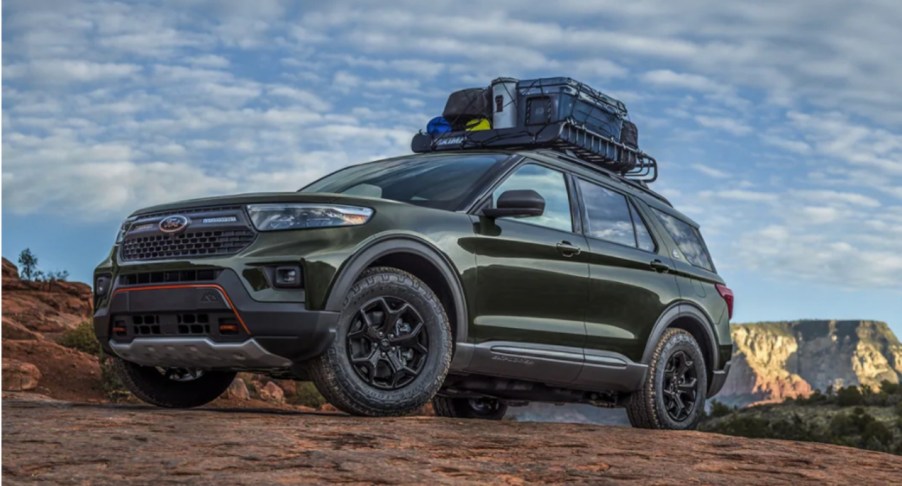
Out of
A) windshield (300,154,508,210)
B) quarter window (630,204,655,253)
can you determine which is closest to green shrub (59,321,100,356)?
windshield (300,154,508,210)

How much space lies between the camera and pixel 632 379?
7777 mm

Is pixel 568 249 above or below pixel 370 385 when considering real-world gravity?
above

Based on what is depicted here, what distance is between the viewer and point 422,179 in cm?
696

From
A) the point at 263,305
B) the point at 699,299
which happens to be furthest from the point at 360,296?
the point at 699,299

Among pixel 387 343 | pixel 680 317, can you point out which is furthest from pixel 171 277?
pixel 680 317

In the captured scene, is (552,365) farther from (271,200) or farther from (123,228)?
(123,228)

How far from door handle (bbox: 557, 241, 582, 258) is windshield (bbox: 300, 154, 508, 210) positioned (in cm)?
70

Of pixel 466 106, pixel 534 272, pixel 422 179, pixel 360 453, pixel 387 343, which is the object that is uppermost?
pixel 466 106

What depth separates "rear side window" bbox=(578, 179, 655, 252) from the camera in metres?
7.77

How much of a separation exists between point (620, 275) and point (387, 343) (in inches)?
99.5

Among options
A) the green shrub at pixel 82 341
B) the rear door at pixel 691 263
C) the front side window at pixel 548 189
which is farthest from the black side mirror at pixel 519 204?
the green shrub at pixel 82 341

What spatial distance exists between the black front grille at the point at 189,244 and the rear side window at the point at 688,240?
4.22 m

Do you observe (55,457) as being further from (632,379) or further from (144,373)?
(632,379)

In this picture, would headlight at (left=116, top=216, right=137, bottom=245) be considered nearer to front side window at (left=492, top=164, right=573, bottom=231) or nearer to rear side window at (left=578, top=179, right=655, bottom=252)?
front side window at (left=492, top=164, right=573, bottom=231)
